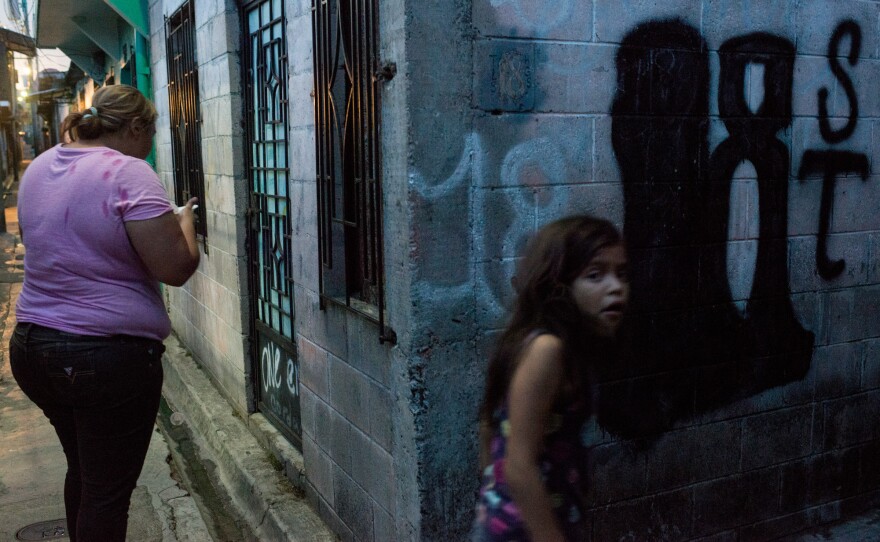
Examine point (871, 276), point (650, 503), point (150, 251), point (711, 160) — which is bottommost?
point (650, 503)

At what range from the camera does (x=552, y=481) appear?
5.96ft

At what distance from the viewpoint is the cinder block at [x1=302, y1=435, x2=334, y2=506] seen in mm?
3770

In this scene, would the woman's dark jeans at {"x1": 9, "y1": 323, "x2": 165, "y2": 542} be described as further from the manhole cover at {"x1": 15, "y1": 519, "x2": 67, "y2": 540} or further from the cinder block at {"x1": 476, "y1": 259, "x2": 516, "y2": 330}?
the manhole cover at {"x1": 15, "y1": 519, "x2": 67, "y2": 540}

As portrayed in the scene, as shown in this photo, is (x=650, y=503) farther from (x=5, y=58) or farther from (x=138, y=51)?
(x=5, y=58)

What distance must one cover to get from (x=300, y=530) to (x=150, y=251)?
62.2 inches

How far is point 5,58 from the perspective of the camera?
26828 millimetres

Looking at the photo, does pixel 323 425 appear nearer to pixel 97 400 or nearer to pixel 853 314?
pixel 97 400

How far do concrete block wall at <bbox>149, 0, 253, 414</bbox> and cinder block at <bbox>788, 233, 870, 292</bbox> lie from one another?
3204 millimetres

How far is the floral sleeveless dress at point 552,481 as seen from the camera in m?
1.80

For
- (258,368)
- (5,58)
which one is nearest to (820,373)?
(258,368)

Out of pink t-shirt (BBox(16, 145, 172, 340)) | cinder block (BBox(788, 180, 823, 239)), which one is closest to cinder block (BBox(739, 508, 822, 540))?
cinder block (BBox(788, 180, 823, 239))

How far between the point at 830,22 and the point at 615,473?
2057 mm

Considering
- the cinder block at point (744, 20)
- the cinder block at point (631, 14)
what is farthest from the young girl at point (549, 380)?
the cinder block at point (744, 20)

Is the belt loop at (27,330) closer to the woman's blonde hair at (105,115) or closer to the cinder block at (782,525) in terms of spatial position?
the woman's blonde hair at (105,115)
